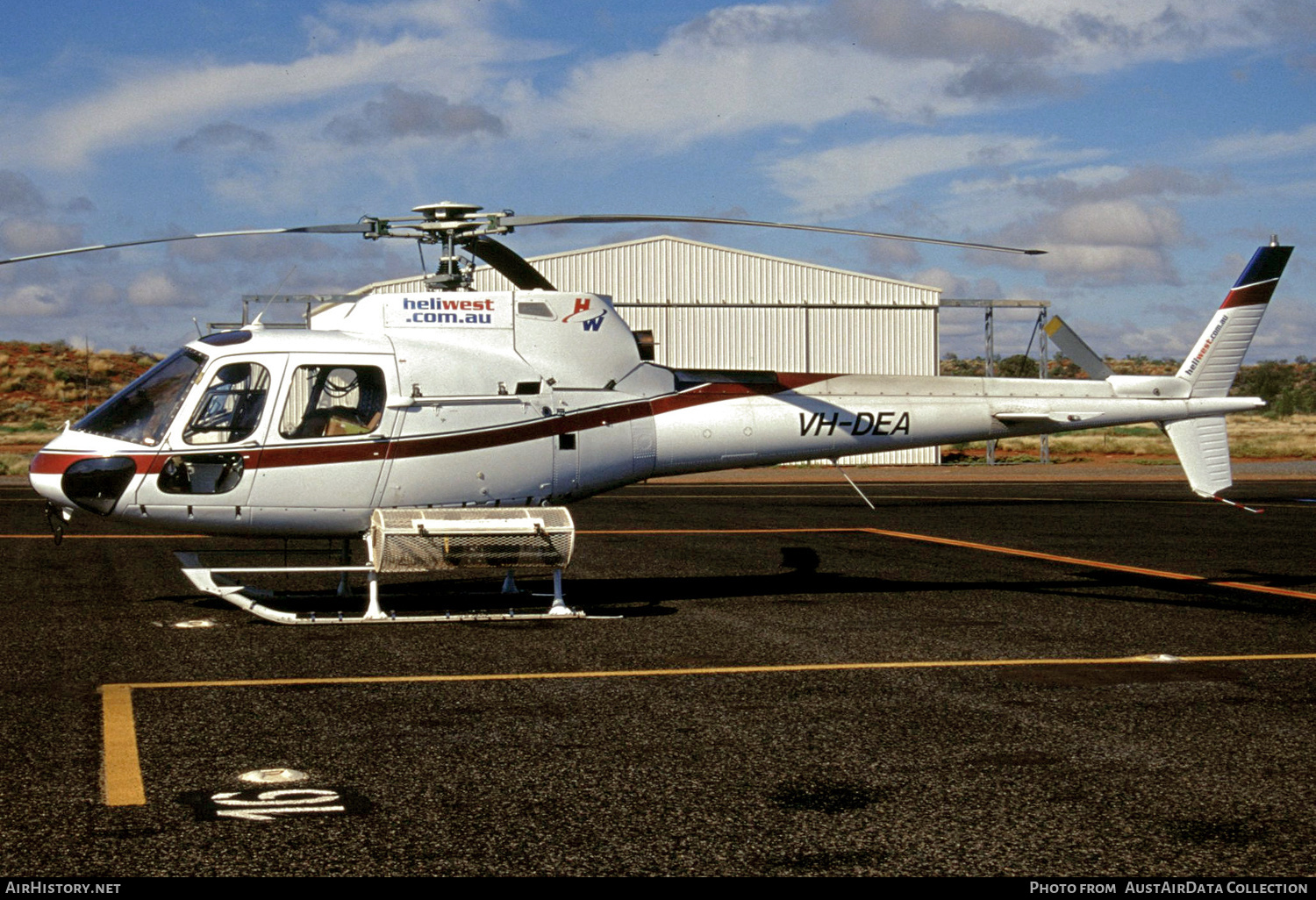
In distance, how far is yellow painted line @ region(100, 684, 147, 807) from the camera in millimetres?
6344

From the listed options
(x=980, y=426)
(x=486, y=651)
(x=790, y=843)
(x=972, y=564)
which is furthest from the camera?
(x=972, y=564)

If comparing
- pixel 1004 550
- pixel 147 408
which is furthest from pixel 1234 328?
pixel 147 408

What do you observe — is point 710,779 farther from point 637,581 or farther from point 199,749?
point 637,581

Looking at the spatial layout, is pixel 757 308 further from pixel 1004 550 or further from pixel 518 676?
pixel 518 676

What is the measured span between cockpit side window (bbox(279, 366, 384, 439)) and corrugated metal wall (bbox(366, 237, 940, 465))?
30.8 metres

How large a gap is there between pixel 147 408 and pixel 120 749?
16.8 ft

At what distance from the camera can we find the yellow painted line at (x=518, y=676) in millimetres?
7633

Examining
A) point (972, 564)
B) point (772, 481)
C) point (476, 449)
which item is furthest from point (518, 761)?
point (772, 481)

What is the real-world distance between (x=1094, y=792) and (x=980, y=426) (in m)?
8.74

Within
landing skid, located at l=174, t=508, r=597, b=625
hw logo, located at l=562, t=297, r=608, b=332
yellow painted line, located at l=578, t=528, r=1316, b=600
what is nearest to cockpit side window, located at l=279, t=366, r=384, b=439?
landing skid, located at l=174, t=508, r=597, b=625

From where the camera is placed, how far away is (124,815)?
19.7 ft

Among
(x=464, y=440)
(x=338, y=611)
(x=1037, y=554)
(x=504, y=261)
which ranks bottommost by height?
(x=1037, y=554)

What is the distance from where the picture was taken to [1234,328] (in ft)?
49.9

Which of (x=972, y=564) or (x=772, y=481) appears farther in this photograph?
(x=772, y=481)
